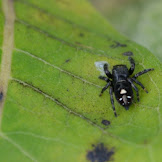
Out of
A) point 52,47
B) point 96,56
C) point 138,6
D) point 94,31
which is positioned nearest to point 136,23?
point 138,6

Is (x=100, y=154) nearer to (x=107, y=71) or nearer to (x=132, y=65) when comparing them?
(x=107, y=71)

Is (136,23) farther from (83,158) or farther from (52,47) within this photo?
(83,158)

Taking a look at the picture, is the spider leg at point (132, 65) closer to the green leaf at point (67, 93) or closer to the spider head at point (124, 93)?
the green leaf at point (67, 93)

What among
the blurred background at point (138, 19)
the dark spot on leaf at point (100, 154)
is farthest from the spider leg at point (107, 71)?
the dark spot on leaf at point (100, 154)

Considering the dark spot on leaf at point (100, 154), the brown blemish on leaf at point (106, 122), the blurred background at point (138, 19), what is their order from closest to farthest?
the dark spot on leaf at point (100, 154)
the brown blemish on leaf at point (106, 122)
the blurred background at point (138, 19)

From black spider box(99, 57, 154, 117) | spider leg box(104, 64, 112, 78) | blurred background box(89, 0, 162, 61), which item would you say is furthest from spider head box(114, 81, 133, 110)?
blurred background box(89, 0, 162, 61)

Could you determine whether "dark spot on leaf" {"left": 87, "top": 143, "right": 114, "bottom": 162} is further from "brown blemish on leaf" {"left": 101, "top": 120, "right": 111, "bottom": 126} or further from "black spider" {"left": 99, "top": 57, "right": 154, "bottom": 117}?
"black spider" {"left": 99, "top": 57, "right": 154, "bottom": 117}

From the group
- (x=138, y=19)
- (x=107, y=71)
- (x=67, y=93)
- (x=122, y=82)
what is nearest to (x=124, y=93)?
(x=122, y=82)
